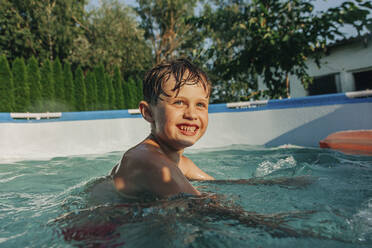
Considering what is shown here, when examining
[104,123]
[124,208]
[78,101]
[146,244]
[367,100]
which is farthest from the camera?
[78,101]

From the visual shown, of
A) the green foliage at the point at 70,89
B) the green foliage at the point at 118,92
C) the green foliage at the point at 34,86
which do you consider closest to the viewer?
the green foliage at the point at 34,86

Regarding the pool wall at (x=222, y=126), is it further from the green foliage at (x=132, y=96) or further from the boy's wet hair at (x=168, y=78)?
the green foliage at (x=132, y=96)

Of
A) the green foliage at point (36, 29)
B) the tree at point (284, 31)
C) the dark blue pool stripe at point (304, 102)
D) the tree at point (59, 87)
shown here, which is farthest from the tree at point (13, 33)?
the dark blue pool stripe at point (304, 102)

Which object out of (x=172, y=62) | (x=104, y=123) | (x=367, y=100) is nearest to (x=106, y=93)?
(x=104, y=123)

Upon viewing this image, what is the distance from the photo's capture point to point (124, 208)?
1393 mm

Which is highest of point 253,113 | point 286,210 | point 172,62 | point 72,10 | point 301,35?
point 72,10

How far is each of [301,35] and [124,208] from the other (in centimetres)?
613

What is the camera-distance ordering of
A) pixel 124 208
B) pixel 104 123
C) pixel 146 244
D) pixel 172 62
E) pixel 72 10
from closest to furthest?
1. pixel 146 244
2. pixel 124 208
3. pixel 172 62
4. pixel 104 123
5. pixel 72 10

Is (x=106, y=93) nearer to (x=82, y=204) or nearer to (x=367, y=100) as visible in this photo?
(x=367, y=100)

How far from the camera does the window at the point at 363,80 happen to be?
9453 mm

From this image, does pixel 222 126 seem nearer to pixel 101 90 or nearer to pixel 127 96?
pixel 101 90

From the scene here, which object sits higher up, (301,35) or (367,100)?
(301,35)

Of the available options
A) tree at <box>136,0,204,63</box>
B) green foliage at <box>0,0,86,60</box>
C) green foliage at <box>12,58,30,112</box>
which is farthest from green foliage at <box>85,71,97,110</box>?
tree at <box>136,0,204,63</box>

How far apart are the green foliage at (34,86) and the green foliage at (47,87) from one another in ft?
0.57
